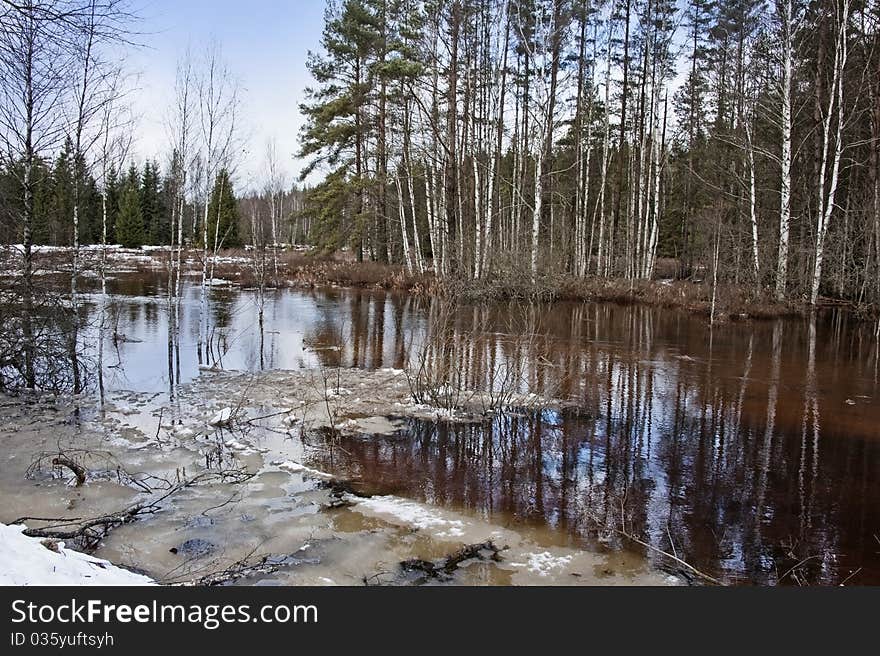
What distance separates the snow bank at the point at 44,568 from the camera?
3477 millimetres

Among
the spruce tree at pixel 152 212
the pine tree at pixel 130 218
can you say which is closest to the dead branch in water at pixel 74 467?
the pine tree at pixel 130 218

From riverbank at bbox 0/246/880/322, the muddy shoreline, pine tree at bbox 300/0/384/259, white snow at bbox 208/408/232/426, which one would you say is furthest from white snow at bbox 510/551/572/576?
pine tree at bbox 300/0/384/259

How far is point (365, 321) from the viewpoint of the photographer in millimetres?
20062

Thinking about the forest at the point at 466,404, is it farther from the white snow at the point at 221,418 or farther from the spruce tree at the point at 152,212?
the spruce tree at the point at 152,212

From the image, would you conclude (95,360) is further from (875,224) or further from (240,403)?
(875,224)

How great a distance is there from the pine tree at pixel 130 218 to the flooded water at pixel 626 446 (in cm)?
4299

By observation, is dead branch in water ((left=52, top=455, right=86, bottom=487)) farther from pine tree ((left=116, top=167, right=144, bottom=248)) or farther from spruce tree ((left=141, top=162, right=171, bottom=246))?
spruce tree ((left=141, top=162, right=171, bottom=246))

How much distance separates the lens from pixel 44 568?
365 centimetres

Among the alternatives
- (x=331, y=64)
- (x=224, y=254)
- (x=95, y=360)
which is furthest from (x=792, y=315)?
(x=224, y=254)

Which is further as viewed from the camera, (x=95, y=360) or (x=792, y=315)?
(x=792, y=315)

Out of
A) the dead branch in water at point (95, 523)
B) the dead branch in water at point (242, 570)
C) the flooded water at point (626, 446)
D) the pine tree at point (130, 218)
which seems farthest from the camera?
Result: the pine tree at point (130, 218)

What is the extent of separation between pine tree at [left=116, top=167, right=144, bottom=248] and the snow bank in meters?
56.3

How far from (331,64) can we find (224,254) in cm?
2219

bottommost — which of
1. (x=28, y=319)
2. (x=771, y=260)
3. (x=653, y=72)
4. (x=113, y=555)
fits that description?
(x=113, y=555)
